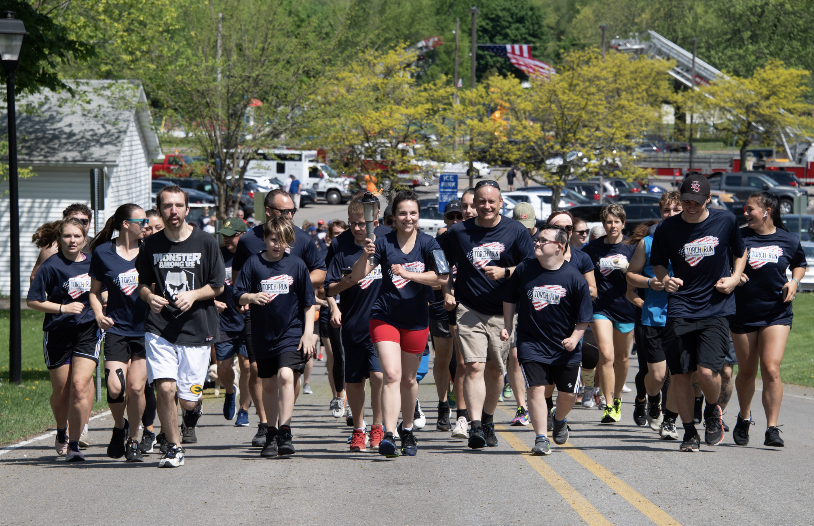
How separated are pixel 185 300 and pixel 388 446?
184 centimetres

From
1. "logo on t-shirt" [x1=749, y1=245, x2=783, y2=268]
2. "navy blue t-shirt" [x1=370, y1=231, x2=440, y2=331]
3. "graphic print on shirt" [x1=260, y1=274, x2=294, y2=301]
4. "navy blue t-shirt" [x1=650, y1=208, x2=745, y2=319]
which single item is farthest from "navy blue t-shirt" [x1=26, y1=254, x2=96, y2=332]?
"logo on t-shirt" [x1=749, y1=245, x2=783, y2=268]

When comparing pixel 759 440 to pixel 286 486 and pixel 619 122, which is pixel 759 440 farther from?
pixel 619 122

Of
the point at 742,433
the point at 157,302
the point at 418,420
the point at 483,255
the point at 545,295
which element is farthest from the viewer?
the point at 418,420

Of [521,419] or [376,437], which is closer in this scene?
[376,437]

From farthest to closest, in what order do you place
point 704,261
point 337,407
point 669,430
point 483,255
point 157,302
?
point 337,407, point 669,430, point 483,255, point 704,261, point 157,302

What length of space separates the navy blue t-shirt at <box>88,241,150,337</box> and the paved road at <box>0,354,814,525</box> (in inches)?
41.9

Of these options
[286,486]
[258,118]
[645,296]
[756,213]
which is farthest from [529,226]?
[258,118]

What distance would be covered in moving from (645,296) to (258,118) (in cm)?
1854

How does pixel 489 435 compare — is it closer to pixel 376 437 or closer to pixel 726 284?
pixel 376 437

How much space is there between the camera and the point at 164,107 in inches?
1046

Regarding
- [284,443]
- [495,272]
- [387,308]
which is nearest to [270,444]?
[284,443]

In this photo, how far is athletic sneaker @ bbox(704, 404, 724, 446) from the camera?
806 cm

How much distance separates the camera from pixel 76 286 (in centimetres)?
781

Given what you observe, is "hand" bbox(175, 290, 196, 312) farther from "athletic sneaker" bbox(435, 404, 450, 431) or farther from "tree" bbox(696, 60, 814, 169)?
"tree" bbox(696, 60, 814, 169)
